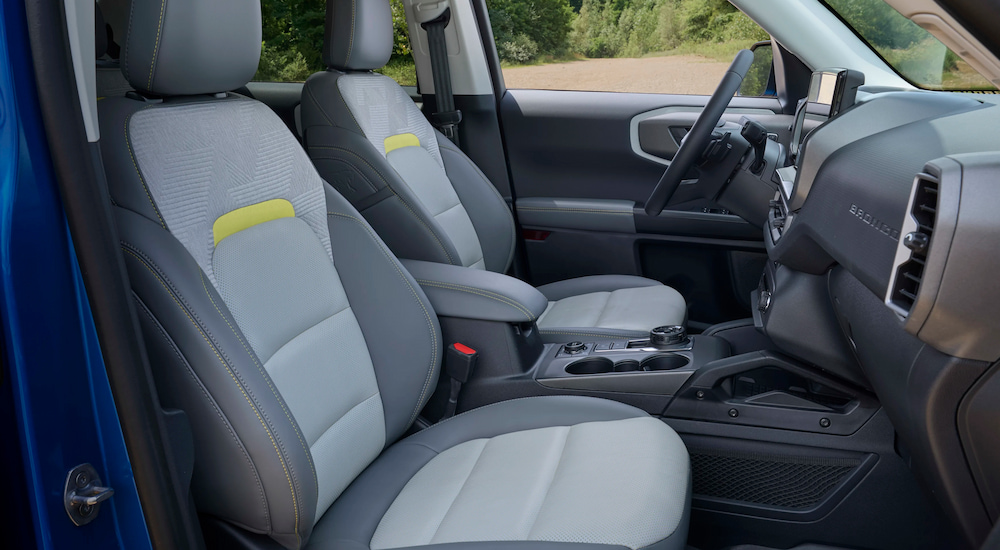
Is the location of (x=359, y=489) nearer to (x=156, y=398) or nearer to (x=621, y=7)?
(x=156, y=398)

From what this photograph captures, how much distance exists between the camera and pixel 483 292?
6.07ft

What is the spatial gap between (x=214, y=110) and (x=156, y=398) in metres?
0.57

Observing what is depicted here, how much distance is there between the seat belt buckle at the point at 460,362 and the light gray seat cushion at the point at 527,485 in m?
0.13

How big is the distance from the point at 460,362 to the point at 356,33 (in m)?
0.96

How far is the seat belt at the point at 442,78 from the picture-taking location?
2.86m

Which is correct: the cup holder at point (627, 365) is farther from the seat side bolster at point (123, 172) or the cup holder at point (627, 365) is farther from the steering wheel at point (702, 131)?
the seat side bolster at point (123, 172)

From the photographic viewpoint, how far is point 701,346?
72.9 inches

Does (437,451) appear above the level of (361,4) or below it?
below

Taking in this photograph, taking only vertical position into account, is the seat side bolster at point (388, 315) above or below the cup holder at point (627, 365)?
above

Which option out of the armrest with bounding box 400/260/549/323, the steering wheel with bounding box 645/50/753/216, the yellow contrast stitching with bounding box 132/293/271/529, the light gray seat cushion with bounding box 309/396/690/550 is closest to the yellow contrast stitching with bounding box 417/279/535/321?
the armrest with bounding box 400/260/549/323

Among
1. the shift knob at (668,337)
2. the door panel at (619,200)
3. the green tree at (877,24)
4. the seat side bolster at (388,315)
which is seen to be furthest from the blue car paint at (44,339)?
the door panel at (619,200)

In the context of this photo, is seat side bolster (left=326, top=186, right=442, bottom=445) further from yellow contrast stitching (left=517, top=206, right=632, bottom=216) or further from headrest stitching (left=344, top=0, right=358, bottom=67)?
yellow contrast stitching (left=517, top=206, right=632, bottom=216)

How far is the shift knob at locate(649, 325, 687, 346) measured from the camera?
1865 mm

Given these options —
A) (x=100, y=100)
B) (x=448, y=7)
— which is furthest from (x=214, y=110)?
(x=448, y=7)
